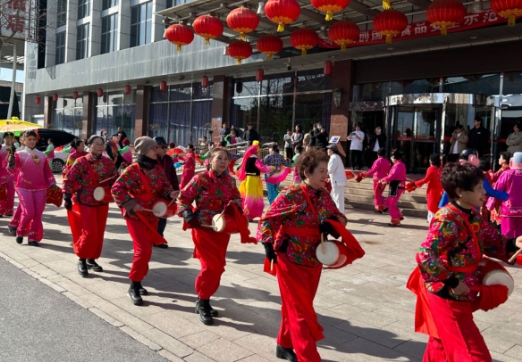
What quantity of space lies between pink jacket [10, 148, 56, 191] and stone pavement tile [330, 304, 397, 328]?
16.8ft

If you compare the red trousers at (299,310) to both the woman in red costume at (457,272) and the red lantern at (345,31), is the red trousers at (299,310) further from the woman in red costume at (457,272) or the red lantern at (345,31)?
the red lantern at (345,31)

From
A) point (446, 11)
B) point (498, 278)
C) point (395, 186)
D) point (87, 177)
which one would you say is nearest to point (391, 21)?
point (446, 11)

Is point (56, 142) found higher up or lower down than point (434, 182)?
higher up

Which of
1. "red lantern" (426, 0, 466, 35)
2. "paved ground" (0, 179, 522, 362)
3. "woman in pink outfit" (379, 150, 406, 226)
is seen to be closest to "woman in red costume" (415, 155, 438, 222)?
"paved ground" (0, 179, 522, 362)

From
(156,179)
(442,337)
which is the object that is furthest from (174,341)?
(442,337)

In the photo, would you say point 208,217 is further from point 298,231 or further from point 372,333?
point 372,333

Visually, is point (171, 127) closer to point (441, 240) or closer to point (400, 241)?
point (400, 241)

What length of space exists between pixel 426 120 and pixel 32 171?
11.5 meters

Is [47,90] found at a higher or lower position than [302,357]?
higher

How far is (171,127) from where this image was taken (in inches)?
1018

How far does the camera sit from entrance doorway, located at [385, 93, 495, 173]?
1371 cm

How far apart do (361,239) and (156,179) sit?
4.98 metres

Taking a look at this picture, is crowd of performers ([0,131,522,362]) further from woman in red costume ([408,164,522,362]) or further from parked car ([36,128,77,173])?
parked car ([36,128,77,173])

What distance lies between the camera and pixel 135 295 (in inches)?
199
